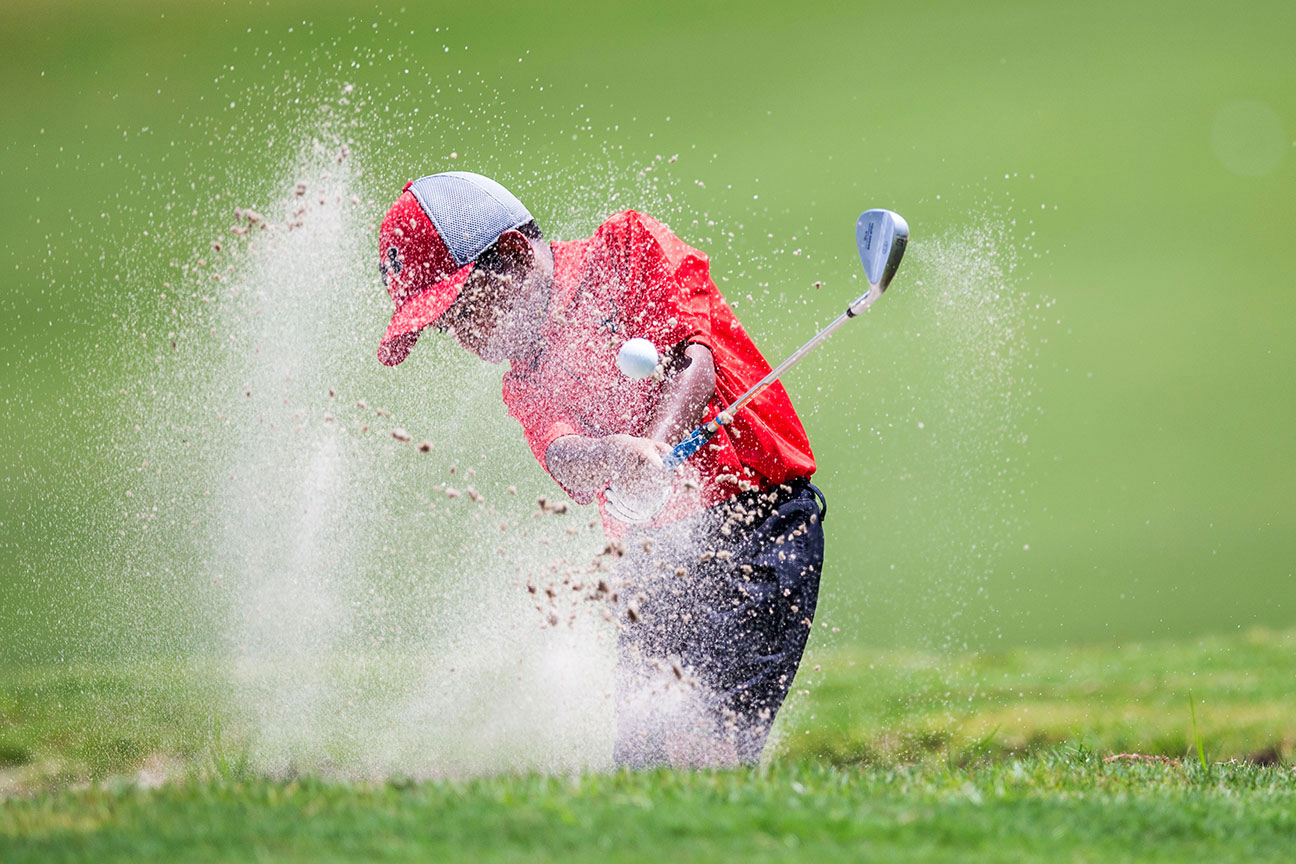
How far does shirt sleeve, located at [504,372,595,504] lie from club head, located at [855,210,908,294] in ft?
3.22

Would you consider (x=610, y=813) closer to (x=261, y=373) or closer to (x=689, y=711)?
(x=689, y=711)

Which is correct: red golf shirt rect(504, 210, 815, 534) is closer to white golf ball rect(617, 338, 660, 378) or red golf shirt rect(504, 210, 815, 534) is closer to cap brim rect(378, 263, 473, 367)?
white golf ball rect(617, 338, 660, 378)

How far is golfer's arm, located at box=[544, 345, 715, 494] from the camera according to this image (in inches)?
132

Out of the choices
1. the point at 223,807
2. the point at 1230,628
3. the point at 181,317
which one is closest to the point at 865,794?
the point at 223,807

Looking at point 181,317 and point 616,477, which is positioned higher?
point 181,317

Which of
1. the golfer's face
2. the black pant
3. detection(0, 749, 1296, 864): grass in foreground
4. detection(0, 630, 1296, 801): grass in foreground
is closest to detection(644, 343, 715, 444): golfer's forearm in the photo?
the black pant

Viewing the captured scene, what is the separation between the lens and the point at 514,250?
348 centimetres

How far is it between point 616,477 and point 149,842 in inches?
59.9

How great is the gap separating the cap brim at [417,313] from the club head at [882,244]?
1.17 m

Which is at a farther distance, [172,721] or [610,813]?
[172,721]

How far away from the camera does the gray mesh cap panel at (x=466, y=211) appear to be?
342cm

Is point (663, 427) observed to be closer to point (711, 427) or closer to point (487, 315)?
point (711, 427)

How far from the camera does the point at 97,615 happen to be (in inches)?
237

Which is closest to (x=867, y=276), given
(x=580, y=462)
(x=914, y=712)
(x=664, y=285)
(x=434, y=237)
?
(x=664, y=285)
